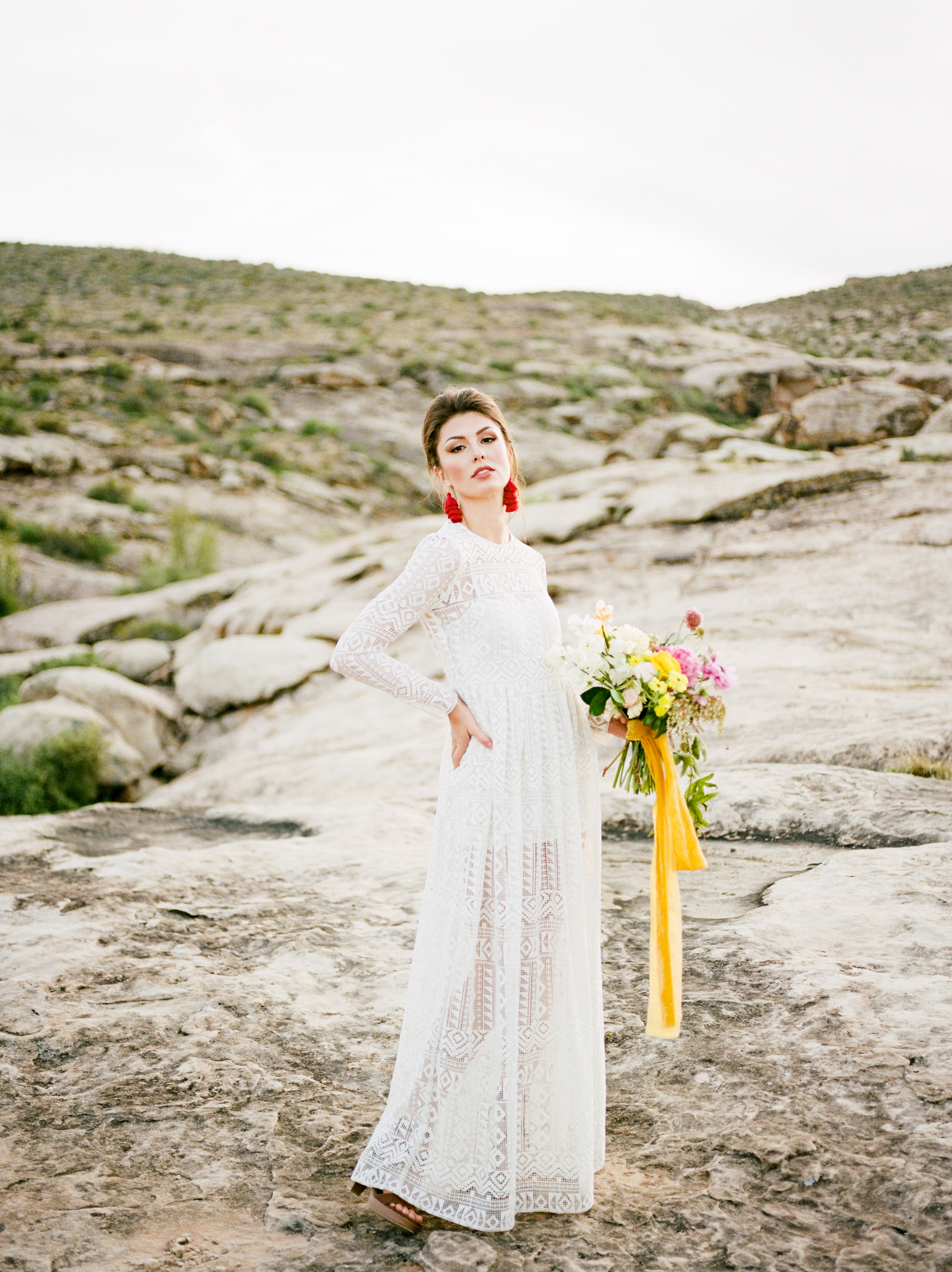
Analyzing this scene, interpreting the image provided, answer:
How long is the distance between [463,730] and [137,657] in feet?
36.1

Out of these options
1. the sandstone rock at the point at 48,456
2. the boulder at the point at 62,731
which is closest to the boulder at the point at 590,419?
the sandstone rock at the point at 48,456

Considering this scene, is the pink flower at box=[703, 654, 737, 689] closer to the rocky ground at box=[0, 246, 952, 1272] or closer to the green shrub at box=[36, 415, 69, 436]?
the rocky ground at box=[0, 246, 952, 1272]

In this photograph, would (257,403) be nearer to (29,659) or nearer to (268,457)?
(268,457)

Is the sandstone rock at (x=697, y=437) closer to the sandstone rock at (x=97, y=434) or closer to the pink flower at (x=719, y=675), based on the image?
the sandstone rock at (x=97, y=434)

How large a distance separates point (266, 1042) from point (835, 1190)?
2178 mm

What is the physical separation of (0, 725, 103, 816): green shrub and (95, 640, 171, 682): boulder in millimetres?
2752

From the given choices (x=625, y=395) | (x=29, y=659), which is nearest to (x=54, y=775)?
(x=29, y=659)

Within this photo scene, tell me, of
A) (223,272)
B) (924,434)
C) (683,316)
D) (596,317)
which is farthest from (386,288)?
(924,434)

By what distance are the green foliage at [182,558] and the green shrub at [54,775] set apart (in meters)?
6.64

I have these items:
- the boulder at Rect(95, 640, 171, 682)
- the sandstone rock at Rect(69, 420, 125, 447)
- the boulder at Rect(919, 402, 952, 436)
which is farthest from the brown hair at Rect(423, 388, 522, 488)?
the sandstone rock at Rect(69, 420, 125, 447)

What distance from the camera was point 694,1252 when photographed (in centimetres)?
249

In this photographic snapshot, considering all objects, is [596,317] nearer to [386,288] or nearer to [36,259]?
[386,288]

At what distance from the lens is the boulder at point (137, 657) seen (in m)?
12.7

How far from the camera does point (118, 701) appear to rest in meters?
11.1
